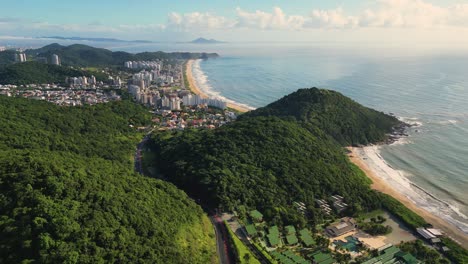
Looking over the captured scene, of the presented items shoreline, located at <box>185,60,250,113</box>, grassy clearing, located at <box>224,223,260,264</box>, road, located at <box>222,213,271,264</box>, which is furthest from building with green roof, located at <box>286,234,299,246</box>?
shoreline, located at <box>185,60,250,113</box>

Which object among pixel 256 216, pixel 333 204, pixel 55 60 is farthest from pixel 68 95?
pixel 333 204

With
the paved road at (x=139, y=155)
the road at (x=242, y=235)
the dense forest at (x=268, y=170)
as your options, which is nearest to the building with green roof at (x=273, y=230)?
the dense forest at (x=268, y=170)

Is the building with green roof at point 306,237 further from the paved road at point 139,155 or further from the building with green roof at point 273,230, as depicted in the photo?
the paved road at point 139,155

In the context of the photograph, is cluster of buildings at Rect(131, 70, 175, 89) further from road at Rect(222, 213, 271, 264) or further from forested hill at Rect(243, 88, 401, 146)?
road at Rect(222, 213, 271, 264)

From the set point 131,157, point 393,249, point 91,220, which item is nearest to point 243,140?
point 131,157

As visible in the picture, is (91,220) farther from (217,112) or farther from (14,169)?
(217,112)

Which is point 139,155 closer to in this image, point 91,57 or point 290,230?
point 290,230
